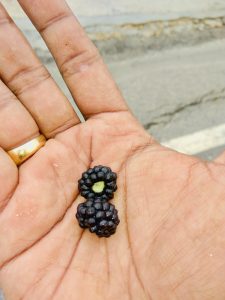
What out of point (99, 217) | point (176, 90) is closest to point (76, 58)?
point (99, 217)

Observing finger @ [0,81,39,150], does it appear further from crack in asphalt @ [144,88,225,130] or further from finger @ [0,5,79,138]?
crack in asphalt @ [144,88,225,130]

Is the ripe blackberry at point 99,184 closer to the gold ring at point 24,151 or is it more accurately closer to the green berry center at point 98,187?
the green berry center at point 98,187

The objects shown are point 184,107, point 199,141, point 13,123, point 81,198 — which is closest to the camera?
point 81,198

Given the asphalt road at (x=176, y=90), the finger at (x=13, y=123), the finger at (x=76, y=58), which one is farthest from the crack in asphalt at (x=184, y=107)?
the finger at (x=13, y=123)

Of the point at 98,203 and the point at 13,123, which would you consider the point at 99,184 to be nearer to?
the point at 98,203

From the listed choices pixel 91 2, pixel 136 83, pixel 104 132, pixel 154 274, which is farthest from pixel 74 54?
pixel 91 2

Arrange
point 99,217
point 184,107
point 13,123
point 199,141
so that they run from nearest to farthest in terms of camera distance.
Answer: point 99,217, point 13,123, point 199,141, point 184,107

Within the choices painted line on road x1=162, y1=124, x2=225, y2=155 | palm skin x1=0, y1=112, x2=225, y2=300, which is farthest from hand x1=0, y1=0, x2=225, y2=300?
painted line on road x1=162, y1=124, x2=225, y2=155
